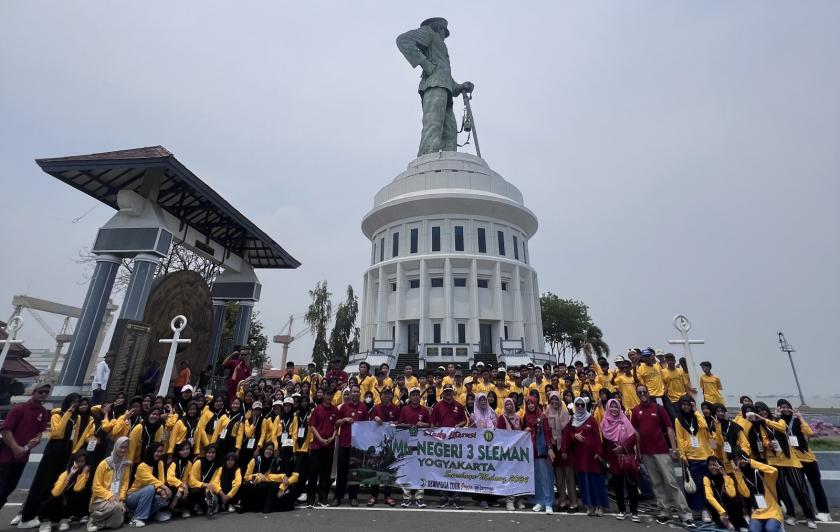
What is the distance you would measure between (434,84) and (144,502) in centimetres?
3546

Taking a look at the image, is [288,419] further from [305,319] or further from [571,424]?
[305,319]

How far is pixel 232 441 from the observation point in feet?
24.2

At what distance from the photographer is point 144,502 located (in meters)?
6.18

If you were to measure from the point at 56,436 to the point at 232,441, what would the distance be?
8.46 feet

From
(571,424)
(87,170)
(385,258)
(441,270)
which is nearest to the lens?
(571,424)

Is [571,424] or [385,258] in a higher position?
[385,258]

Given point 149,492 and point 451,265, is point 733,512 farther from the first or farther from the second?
point 451,265

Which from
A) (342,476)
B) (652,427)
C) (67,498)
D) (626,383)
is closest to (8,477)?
(67,498)

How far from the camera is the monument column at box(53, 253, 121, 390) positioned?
12.5m

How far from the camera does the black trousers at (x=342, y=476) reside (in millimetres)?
7184

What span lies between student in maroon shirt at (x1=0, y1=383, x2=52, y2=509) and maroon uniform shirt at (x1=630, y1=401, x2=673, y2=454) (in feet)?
31.3

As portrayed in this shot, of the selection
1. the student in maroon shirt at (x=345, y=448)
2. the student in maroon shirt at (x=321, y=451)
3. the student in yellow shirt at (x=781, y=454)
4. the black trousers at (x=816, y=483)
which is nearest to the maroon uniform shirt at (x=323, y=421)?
the student in maroon shirt at (x=321, y=451)

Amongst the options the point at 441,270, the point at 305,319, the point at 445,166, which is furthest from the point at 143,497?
the point at 305,319

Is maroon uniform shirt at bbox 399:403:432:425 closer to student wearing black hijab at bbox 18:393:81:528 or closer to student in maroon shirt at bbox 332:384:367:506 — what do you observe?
student in maroon shirt at bbox 332:384:367:506
